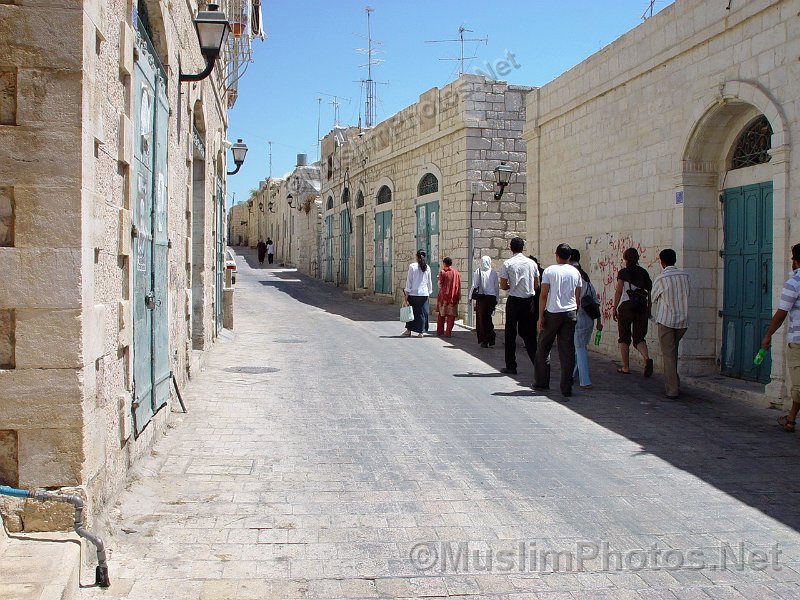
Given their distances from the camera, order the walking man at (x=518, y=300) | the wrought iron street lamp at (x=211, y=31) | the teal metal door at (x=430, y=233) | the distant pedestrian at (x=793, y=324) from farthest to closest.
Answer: the teal metal door at (x=430, y=233), the walking man at (x=518, y=300), the wrought iron street lamp at (x=211, y=31), the distant pedestrian at (x=793, y=324)

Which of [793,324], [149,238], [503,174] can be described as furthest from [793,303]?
[503,174]

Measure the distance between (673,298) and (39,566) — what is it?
7127mm

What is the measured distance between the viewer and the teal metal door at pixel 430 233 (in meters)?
19.7

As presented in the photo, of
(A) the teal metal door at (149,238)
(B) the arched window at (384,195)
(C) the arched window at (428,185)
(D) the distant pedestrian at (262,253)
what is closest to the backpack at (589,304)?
(A) the teal metal door at (149,238)

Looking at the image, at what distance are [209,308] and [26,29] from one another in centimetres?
783

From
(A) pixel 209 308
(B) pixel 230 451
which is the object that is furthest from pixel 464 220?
(B) pixel 230 451

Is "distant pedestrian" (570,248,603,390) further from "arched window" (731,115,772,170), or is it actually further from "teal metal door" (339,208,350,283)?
"teal metal door" (339,208,350,283)

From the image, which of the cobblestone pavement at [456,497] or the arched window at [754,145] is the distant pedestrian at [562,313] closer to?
the cobblestone pavement at [456,497]

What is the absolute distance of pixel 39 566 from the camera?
3.42 meters

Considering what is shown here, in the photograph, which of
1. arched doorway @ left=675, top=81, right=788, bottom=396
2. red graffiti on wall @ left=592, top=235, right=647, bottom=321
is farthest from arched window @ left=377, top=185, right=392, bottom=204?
arched doorway @ left=675, top=81, right=788, bottom=396

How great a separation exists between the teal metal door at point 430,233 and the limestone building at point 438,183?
3 cm

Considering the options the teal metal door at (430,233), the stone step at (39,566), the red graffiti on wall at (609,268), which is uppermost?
the teal metal door at (430,233)

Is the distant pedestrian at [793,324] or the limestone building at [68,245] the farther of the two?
the distant pedestrian at [793,324]

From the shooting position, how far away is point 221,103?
1373 cm
